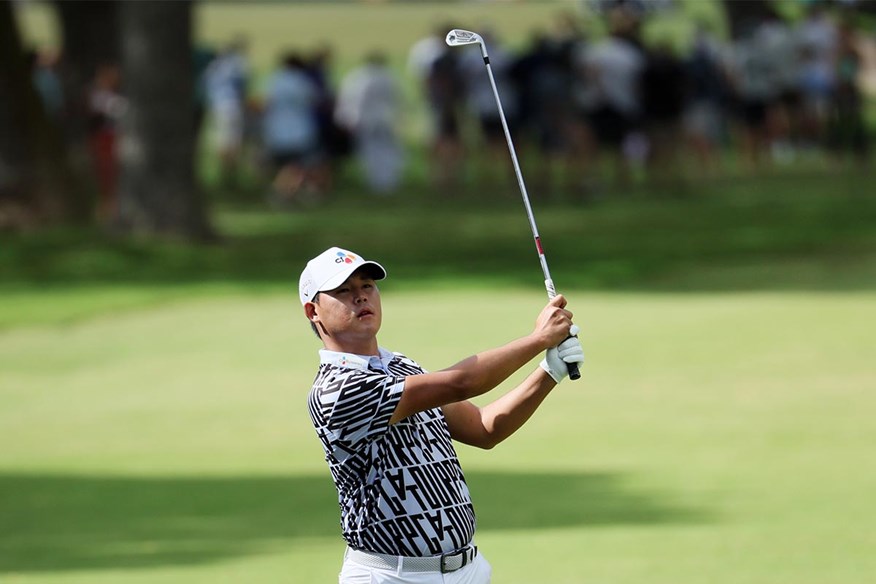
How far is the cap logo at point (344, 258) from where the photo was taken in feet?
18.2

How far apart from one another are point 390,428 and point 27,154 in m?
21.1

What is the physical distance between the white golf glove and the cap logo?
625 millimetres

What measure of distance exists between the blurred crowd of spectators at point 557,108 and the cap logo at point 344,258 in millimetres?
19908

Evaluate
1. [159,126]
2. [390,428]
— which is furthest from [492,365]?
[159,126]

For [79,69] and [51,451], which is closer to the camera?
[51,451]

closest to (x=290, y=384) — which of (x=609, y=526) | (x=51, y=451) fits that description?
(x=51, y=451)

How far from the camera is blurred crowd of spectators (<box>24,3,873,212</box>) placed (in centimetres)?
2909

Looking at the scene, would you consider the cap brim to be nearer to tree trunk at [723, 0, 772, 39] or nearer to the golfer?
the golfer

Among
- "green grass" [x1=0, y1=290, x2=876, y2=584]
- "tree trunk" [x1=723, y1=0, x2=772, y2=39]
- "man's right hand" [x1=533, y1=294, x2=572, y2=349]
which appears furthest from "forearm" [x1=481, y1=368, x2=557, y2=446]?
"tree trunk" [x1=723, y1=0, x2=772, y2=39]

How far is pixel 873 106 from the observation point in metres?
47.8

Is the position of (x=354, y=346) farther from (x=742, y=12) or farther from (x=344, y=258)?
(x=742, y=12)

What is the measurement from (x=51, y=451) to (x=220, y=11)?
67.9 metres

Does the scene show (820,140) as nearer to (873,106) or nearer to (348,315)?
(873,106)

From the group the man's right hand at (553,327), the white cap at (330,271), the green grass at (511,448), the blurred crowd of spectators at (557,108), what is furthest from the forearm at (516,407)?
the blurred crowd of spectators at (557,108)
